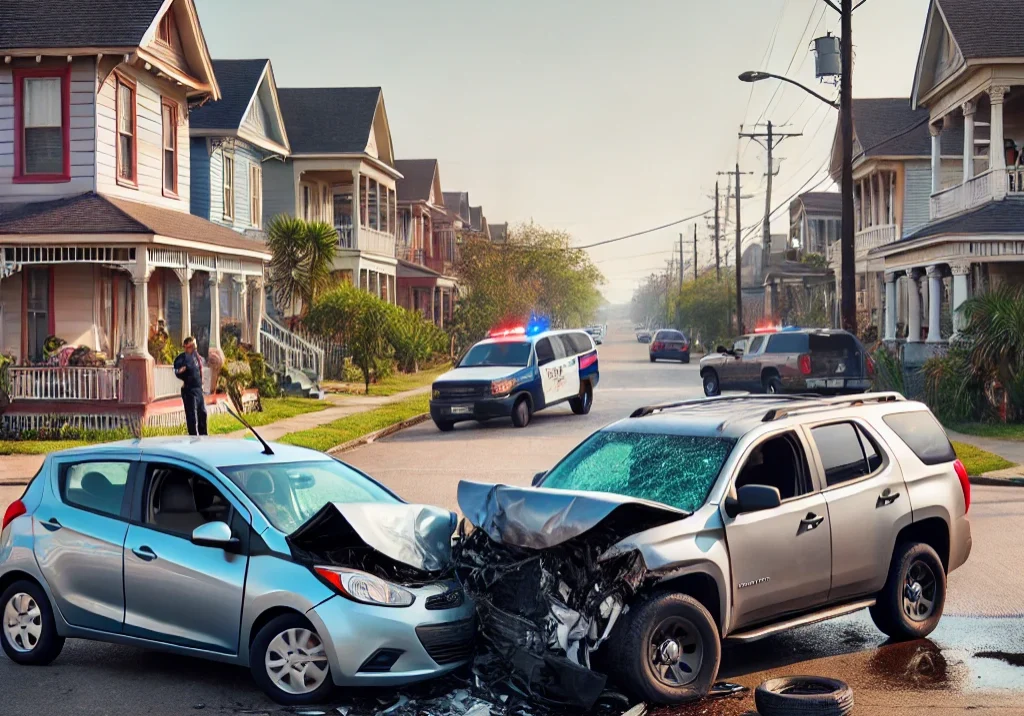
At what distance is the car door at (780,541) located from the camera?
755 centimetres

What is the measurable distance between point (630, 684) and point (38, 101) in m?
21.3

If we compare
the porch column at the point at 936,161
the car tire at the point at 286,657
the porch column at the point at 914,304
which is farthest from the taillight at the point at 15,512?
the porch column at the point at 936,161

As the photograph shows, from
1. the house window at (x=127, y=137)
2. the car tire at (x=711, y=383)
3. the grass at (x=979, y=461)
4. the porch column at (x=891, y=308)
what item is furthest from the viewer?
the porch column at (x=891, y=308)

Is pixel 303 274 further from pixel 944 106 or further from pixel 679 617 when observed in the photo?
pixel 679 617

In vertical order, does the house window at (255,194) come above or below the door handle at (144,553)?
above

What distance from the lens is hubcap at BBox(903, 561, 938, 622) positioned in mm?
8703

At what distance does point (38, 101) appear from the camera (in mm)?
24625

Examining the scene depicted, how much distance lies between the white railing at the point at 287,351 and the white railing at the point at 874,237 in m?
19.4

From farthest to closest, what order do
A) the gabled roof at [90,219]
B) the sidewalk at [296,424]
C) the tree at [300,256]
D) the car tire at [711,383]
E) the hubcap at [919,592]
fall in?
the tree at [300,256]
the car tire at [711,383]
the gabled roof at [90,219]
the sidewalk at [296,424]
the hubcap at [919,592]

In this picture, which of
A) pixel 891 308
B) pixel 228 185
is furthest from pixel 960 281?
pixel 228 185

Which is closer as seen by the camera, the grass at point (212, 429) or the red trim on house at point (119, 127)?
the grass at point (212, 429)

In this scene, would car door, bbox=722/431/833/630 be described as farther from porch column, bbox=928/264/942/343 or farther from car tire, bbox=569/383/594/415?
porch column, bbox=928/264/942/343

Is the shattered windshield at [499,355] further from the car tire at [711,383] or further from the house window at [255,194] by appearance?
the house window at [255,194]

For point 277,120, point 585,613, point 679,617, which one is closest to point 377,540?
point 585,613
